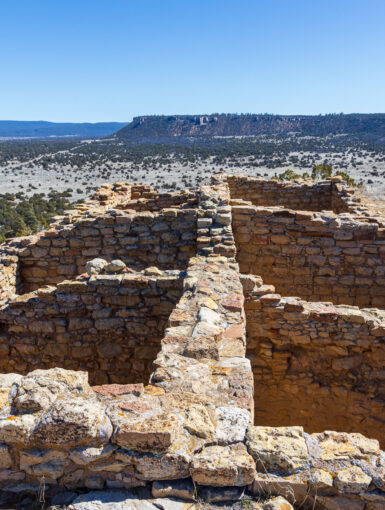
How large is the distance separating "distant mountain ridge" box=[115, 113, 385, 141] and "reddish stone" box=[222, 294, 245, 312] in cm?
10239

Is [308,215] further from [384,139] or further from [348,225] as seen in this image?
[384,139]

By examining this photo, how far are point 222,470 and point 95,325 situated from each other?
10.9 ft

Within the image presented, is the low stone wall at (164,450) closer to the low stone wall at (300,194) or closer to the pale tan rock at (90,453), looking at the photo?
the pale tan rock at (90,453)

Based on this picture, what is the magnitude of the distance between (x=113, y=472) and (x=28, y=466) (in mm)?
473

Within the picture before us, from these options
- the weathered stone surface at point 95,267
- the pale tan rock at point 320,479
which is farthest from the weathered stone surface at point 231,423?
the weathered stone surface at point 95,267

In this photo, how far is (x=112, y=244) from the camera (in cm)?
842

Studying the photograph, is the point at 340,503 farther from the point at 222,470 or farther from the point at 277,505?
the point at 222,470

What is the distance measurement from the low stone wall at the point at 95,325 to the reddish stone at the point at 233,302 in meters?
0.77

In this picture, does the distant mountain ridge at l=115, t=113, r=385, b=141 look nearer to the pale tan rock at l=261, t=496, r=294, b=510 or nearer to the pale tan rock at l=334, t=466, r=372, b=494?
the pale tan rock at l=334, t=466, r=372, b=494

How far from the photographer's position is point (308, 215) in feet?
26.2

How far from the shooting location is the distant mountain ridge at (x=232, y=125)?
105m

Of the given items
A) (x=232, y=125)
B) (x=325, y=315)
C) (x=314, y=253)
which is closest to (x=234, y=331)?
(x=325, y=315)

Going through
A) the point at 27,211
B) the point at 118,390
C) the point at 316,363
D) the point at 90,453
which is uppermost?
the point at 118,390

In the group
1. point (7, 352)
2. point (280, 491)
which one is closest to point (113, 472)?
point (280, 491)
